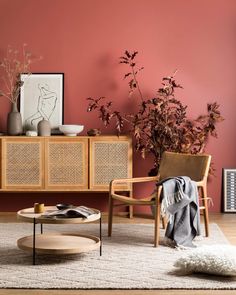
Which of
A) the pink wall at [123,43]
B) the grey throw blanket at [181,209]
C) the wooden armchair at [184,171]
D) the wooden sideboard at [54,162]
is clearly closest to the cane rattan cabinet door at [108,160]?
the wooden sideboard at [54,162]

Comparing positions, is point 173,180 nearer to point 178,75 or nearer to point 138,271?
point 138,271

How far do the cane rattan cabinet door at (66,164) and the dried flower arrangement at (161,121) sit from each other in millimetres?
416

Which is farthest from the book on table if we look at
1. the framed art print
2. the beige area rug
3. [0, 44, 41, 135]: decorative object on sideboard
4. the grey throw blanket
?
[0, 44, 41, 135]: decorative object on sideboard

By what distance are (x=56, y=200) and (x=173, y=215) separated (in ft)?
7.22

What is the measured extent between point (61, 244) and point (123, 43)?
10.0 feet

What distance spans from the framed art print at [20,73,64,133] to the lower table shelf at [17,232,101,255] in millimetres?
2217

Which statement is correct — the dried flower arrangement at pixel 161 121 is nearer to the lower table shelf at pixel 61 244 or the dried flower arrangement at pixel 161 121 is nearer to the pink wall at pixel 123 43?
the pink wall at pixel 123 43

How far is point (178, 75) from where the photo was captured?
695 cm

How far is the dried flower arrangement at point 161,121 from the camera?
664 cm

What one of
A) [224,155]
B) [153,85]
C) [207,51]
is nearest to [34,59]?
[153,85]

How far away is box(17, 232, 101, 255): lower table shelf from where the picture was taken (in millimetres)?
4465

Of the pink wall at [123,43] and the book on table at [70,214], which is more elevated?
the pink wall at [123,43]

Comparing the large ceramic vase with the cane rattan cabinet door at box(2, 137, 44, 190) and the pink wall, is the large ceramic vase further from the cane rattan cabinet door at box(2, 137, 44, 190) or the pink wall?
the pink wall

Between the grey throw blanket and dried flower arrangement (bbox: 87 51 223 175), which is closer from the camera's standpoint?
the grey throw blanket
